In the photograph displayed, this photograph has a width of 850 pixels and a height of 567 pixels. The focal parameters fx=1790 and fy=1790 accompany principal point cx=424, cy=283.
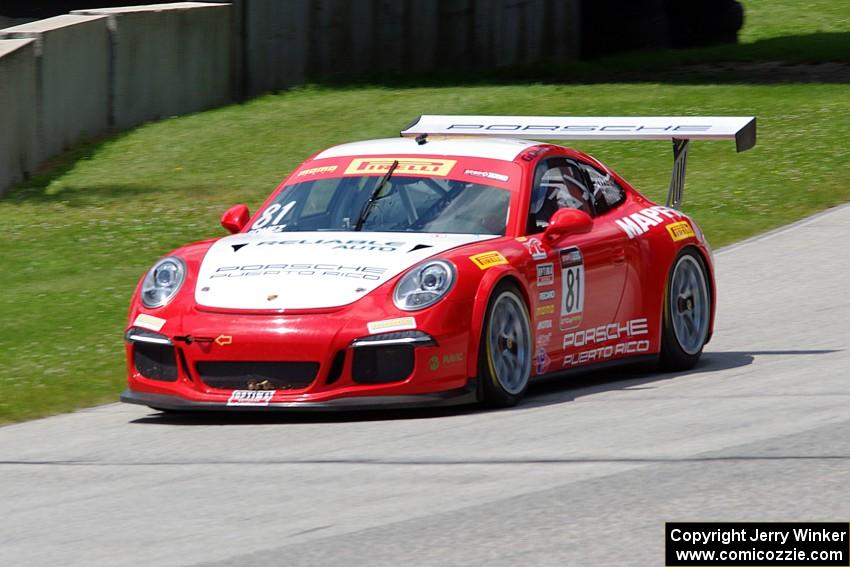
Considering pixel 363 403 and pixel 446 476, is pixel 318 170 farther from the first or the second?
pixel 446 476

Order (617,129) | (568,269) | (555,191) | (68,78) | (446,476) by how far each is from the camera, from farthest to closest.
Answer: (68,78) < (617,129) < (555,191) < (568,269) < (446,476)

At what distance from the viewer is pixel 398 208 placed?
9406 millimetres

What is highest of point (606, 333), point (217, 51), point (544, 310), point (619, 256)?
point (619, 256)

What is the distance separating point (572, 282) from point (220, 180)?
11.3m

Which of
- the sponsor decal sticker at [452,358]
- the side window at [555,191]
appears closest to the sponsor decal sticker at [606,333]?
the side window at [555,191]

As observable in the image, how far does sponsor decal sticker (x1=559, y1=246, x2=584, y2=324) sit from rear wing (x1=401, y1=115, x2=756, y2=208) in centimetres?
125

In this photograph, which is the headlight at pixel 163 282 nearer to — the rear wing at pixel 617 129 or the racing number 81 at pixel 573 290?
the rear wing at pixel 617 129

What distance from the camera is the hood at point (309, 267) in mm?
8414

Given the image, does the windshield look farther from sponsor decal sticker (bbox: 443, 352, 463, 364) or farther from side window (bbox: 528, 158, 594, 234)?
sponsor decal sticker (bbox: 443, 352, 463, 364)

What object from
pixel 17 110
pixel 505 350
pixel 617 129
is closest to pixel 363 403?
pixel 505 350

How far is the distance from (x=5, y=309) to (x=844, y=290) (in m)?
5.98

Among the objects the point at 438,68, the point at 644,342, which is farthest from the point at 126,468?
the point at 438,68

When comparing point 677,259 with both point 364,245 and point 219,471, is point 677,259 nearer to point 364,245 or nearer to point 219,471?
point 364,245

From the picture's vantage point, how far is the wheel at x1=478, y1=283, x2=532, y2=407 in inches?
334
